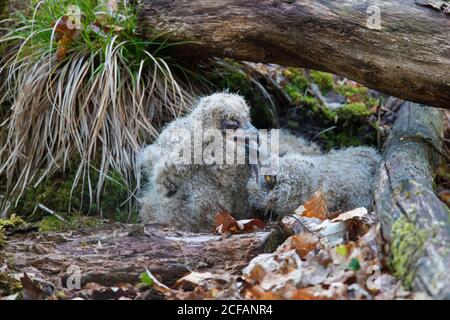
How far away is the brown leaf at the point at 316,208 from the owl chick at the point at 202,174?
1.70 ft

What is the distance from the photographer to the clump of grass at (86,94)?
5406 millimetres

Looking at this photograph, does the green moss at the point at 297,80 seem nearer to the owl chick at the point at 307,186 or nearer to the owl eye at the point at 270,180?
the owl chick at the point at 307,186

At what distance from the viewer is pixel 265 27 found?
484 centimetres

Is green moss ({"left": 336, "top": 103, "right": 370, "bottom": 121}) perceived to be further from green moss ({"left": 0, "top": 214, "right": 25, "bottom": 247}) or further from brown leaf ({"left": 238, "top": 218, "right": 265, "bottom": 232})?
green moss ({"left": 0, "top": 214, "right": 25, "bottom": 247})

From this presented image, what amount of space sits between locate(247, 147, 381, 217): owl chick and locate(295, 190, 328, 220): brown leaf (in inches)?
11.4

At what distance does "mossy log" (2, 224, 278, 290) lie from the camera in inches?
142

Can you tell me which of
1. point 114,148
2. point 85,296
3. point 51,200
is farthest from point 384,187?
point 51,200

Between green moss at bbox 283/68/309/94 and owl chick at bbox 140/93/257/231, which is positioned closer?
owl chick at bbox 140/93/257/231

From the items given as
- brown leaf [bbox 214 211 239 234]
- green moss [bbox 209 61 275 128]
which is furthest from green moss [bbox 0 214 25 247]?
green moss [bbox 209 61 275 128]

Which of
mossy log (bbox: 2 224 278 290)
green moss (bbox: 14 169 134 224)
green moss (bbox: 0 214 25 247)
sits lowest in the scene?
green moss (bbox: 14 169 134 224)

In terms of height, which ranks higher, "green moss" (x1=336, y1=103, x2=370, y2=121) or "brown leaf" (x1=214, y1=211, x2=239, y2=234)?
"green moss" (x1=336, y1=103, x2=370, y2=121)
